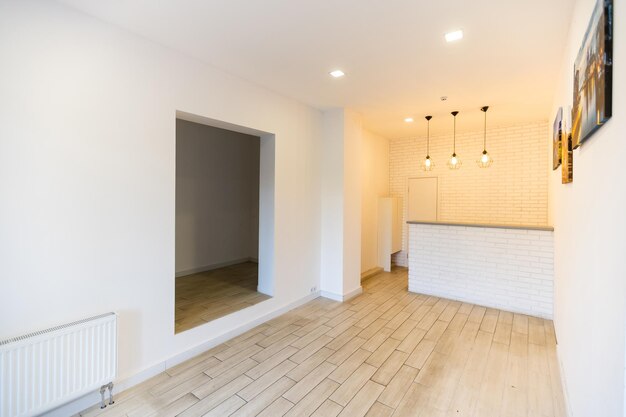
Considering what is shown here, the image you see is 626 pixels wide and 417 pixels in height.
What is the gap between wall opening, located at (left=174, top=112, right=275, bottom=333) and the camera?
154 inches

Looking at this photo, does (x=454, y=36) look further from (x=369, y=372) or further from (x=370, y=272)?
(x=370, y=272)

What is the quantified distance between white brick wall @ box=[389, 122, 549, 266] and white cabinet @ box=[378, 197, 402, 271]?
21.7 inches

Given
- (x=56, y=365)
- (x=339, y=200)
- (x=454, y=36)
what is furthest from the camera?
(x=339, y=200)

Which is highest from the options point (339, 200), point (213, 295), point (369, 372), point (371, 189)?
point (371, 189)

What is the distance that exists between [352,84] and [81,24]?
2641 millimetres

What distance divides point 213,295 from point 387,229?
392cm

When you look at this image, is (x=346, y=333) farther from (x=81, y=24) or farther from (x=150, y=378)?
(x=81, y=24)

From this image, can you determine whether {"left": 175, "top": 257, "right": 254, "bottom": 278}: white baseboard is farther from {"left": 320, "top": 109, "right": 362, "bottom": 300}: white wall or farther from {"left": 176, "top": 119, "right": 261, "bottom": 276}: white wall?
{"left": 320, "top": 109, "right": 362, "bottom": 300}: white wall

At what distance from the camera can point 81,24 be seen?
218cm

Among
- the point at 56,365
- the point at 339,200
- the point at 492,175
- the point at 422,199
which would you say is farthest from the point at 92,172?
the point at 492,175

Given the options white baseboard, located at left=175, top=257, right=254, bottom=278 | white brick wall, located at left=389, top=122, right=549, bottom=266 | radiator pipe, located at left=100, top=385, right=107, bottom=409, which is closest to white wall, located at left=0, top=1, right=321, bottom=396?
radiator pipe, located at left=100, top=385, right=107, bottom=409

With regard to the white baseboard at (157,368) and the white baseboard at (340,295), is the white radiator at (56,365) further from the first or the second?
the white baseboard at (340,295)

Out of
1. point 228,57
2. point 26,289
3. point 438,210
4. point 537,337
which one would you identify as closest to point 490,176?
point 438,210

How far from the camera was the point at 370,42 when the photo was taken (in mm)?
2576
